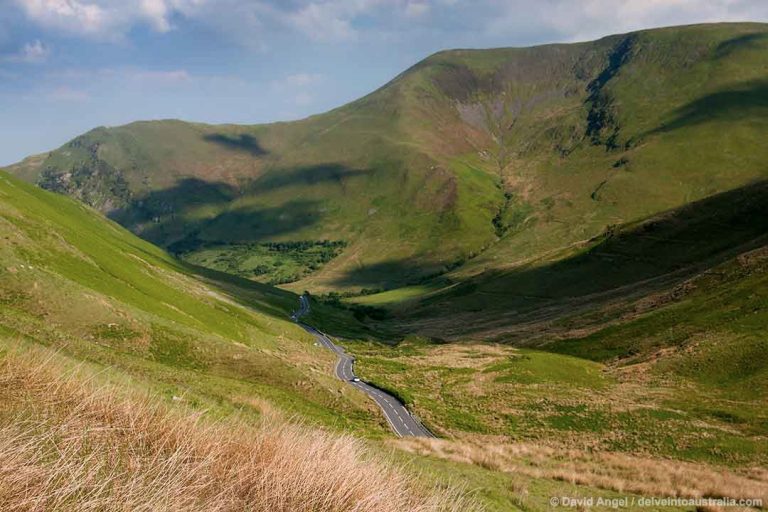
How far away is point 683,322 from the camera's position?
6619cm

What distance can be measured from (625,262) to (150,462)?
142846 mm

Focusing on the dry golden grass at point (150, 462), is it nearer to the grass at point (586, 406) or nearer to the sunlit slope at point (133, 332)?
the sunlit slope at point (133, 332)

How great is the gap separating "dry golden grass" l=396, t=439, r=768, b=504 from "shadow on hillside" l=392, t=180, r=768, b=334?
80.3m

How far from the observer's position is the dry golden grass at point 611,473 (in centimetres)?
2130

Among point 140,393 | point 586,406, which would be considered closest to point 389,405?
point 586,406

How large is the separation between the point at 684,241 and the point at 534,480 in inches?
5011

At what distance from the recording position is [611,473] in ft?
80.5

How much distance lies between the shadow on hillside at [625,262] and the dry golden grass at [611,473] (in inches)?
3160

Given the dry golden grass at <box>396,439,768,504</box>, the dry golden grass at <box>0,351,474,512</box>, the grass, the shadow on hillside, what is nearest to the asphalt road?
the grass

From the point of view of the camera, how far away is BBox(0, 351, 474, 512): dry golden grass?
5.66 m

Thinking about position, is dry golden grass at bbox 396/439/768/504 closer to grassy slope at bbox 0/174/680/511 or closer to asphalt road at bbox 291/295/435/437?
grassy slope at bbox 0/174/680/511

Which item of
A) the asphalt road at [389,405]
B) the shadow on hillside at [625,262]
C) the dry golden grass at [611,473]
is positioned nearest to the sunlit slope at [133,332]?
the asphalt road at [389,405]

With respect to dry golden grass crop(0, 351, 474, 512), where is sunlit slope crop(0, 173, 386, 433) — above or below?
below

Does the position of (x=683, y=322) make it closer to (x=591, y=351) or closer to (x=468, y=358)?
(x=591, y=351)
